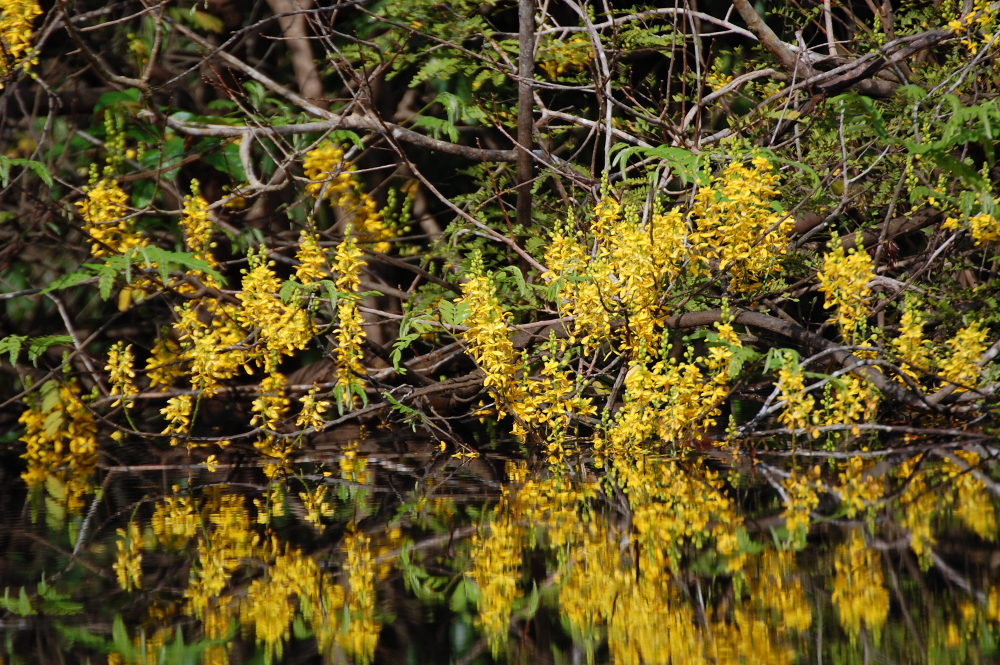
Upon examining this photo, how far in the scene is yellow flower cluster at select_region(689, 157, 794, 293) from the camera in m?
3.90

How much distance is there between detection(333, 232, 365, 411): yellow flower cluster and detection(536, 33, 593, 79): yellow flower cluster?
164cm

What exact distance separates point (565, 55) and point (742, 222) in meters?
1.98

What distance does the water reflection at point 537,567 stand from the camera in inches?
78.1

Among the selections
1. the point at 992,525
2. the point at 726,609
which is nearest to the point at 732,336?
the point at 992,525

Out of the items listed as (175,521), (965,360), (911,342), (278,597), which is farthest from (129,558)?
(965,360)

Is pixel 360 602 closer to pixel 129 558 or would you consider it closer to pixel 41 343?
pixel 129 558

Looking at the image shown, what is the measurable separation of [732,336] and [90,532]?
2.35 metres

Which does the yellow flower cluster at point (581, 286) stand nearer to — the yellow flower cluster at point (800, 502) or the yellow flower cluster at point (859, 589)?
the yellow flower cluster at point (800, 502)

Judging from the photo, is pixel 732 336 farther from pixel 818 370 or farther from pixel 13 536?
pixel 13 536

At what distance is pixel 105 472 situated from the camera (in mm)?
4613

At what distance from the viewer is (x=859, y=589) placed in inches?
86.3

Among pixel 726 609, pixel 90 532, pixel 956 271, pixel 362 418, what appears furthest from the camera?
pixel 362 418

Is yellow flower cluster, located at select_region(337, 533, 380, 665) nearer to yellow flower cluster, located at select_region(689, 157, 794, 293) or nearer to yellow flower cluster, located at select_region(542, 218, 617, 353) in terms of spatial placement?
yellow flower cluster, located at select_region(542, 218, 617, 353)

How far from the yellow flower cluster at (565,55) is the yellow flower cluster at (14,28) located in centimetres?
250
